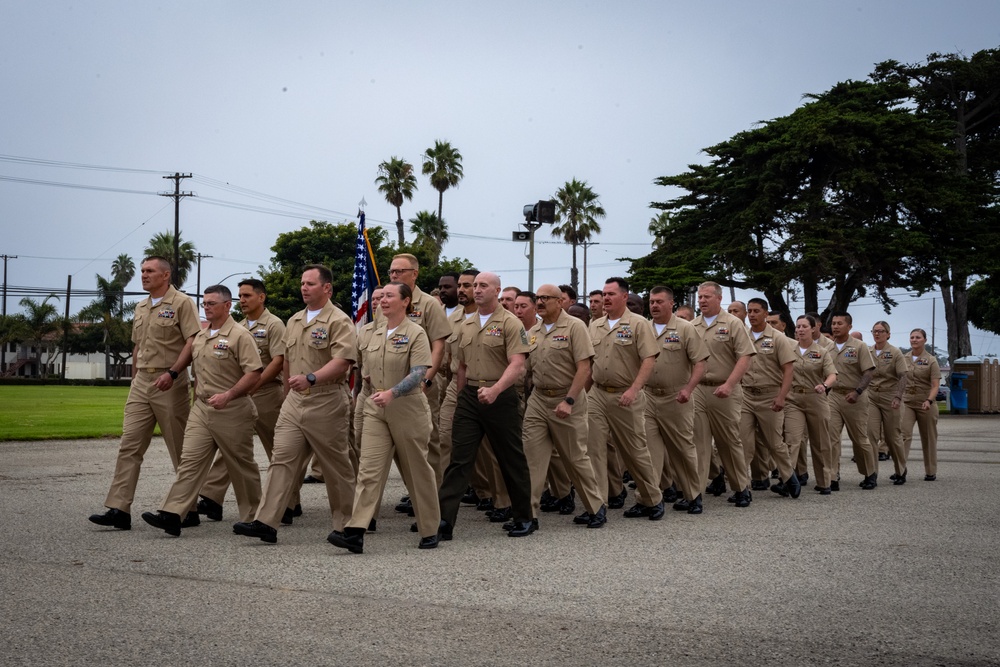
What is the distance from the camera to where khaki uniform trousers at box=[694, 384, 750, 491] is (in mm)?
11320

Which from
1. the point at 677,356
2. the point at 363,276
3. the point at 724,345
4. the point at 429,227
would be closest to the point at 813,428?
the point at 724,345

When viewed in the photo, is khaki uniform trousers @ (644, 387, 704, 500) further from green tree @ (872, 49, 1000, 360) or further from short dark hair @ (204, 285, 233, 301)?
green tree @ (872, 49, 1000, 360)

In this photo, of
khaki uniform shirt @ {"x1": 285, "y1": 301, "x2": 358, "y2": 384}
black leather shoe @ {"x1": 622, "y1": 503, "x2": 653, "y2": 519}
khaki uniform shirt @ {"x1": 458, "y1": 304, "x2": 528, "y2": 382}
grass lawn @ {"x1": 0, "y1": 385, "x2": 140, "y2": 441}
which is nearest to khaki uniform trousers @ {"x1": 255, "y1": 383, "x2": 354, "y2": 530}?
khaki uniform shirt @ {"x1": 285, "y1": 301, "x2": 358, "y2": 384}

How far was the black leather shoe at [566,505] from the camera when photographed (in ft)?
35.1

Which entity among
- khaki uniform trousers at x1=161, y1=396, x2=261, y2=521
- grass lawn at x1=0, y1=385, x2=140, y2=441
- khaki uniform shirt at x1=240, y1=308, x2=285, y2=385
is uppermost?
khaki uniform shirt at x1=240, y1=308, x2=285, y2=385

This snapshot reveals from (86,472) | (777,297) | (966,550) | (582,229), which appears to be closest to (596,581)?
(966,550)

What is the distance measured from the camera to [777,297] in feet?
146

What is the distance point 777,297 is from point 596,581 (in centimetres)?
3936

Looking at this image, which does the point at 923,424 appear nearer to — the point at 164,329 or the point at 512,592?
the point at 512,592

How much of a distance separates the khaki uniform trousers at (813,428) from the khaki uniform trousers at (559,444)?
4.19m

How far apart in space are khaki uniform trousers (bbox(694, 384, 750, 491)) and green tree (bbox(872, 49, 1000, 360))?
35.8m

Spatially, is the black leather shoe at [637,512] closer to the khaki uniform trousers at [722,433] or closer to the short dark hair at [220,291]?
the khaki uniform trousers at [722,433]

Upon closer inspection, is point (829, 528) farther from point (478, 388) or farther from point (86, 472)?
point (86, 472)

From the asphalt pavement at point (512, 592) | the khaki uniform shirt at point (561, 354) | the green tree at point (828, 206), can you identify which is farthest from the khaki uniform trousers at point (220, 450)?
the green tree at point (828, 206)
